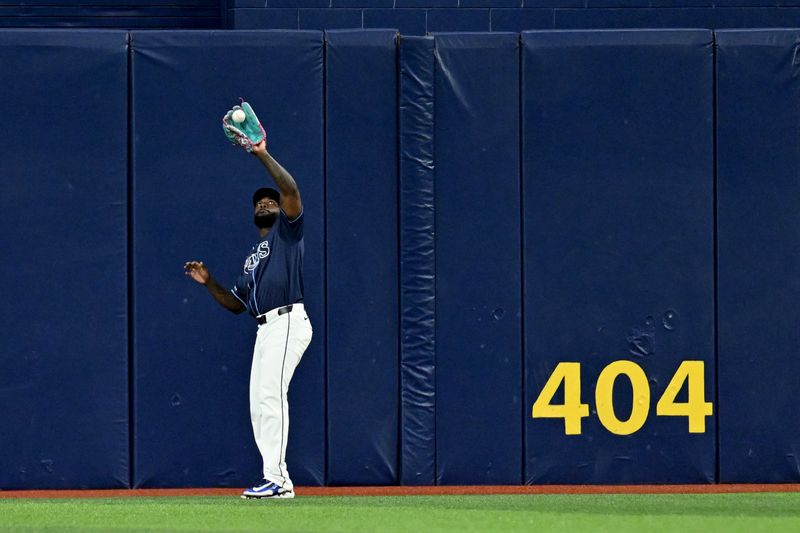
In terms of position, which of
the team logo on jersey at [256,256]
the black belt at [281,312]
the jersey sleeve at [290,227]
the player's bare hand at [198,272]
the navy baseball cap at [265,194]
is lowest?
the black belt at [281,312]

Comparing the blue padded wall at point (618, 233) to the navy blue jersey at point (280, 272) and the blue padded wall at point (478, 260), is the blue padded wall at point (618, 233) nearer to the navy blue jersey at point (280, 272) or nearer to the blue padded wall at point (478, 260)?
the blue padded wall at point (478, 260)

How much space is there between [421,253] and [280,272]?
111 cm

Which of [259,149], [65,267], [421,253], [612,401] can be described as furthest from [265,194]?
[612,401]

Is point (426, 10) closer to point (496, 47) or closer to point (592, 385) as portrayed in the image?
point (496, 47)

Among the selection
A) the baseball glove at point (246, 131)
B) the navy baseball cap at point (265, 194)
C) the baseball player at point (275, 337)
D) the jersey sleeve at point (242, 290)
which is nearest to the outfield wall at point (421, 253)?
the navy baseball cap at point (265, 194)

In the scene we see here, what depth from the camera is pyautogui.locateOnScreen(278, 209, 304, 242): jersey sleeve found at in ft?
30.3

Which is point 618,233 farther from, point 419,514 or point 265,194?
point 419,514

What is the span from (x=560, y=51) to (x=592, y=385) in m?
2.12

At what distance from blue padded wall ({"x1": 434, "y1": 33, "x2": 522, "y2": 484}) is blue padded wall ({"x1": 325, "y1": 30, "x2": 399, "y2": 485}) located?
30cm

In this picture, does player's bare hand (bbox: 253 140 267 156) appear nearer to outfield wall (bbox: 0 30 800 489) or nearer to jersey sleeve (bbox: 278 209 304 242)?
jersey sleeve (bbox: 278 209 304 242)

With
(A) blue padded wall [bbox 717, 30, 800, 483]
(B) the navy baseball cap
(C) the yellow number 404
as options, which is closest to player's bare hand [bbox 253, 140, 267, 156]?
(B) the navy baseball cap

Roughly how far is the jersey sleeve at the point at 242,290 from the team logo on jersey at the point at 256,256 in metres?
0.05

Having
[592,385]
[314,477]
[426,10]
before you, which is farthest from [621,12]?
[314,477]

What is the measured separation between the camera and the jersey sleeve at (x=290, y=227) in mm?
9227
